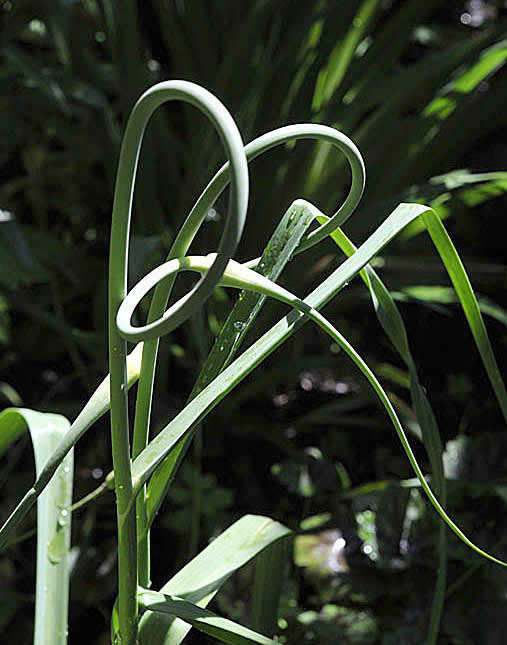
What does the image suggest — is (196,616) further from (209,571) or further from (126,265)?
(126,265)

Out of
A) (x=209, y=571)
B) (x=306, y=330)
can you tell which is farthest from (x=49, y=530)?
(x=306, y=330)

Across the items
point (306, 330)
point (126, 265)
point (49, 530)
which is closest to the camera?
point (126, 265)

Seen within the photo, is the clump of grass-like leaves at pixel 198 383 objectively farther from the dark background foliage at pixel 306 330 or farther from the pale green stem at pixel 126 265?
the dark background foliage at pixel 306 330

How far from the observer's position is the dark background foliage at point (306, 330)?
738 millimetres

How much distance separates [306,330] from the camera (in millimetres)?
1020

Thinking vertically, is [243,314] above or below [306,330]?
above

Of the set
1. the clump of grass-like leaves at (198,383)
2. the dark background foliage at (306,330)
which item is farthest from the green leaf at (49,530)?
the dark background foliage at (306,330)

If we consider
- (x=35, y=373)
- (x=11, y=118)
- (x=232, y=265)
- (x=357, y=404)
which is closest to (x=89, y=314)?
(x=35, y=373)

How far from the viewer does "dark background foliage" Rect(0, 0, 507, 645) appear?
2.42 ft

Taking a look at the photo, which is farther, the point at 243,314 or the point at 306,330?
the point at 306,330

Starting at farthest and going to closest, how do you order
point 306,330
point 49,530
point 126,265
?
point 306,330 → point 49,530 → point 126,265

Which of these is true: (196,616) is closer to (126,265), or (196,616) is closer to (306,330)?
(126,265)

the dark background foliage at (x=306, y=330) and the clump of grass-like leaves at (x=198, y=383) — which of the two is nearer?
the clump of grass-like leaves at (x=198, y=383)

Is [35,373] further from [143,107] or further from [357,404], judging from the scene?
[143,107]
